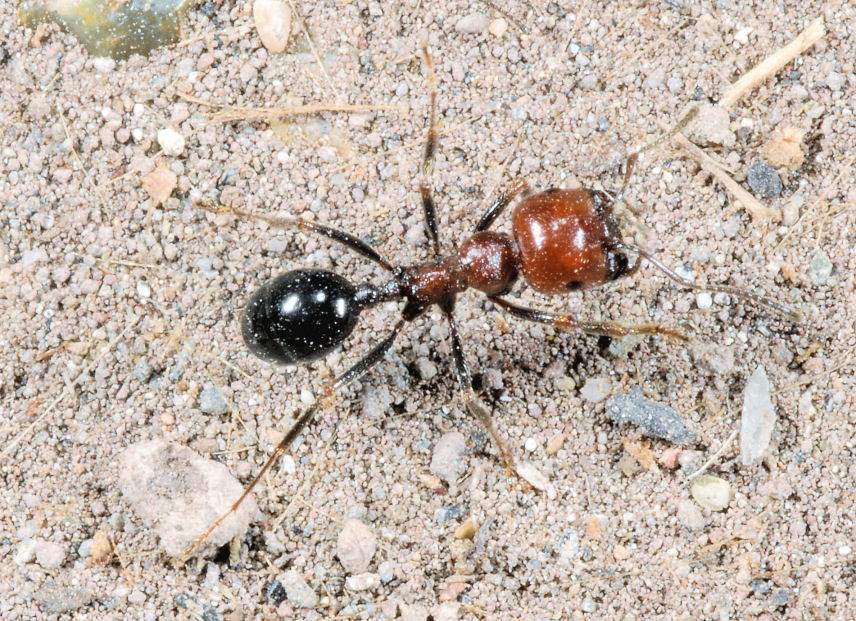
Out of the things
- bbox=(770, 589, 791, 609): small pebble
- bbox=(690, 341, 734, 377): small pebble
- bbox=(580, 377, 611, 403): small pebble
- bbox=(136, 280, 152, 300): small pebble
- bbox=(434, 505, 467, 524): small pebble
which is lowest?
bbox=(770, 589, 791, 609): small pebble

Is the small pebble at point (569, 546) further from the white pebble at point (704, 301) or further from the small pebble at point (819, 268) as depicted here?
the small pebble at point (819, 268)

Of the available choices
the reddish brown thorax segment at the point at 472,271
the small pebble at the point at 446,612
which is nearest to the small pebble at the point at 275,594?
the small pebble at the point at 446,612

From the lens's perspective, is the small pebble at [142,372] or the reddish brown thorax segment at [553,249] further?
the small pebble at [142,372]

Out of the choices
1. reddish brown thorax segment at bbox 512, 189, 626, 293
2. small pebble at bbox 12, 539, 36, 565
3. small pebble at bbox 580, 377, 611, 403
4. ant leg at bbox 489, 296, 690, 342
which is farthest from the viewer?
small pebble at bbox 580, 377, 611, 403

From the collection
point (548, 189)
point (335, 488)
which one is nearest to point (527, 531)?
point (335, 488)

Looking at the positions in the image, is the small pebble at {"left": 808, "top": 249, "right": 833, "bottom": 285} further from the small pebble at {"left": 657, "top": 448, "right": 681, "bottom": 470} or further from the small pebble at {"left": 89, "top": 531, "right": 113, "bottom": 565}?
the small pebble at {"left": 89, "top": 531, "right": 113, "bottom": 565}

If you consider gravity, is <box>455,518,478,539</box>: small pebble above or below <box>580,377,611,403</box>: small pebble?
below

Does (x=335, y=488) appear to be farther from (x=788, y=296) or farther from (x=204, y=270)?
(x=788, y=296)

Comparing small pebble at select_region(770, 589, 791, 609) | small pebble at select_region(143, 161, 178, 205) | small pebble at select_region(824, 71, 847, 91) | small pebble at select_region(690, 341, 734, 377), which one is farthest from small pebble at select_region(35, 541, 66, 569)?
small pebble at select_region(824, 71, 847, 91)
